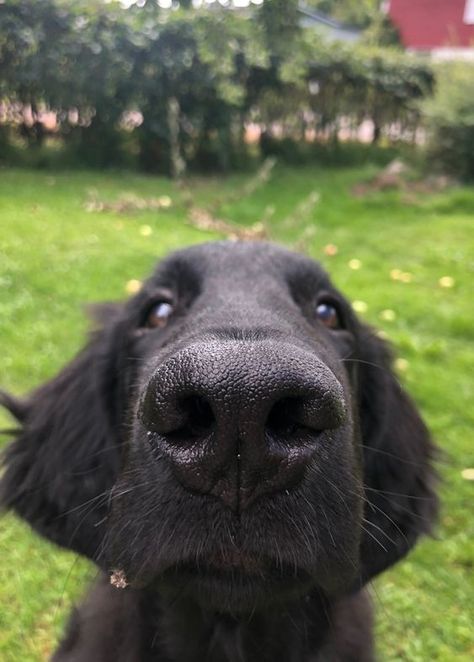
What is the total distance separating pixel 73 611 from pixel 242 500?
154cm

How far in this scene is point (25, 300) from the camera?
5.20 m

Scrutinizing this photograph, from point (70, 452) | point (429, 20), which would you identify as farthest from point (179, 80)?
point (429, 20)

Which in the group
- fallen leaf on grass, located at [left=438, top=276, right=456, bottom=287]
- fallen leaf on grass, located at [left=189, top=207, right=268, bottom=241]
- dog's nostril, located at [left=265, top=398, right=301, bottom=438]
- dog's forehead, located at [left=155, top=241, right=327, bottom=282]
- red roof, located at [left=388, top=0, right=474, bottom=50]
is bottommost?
red roof, located at [left=388, top=0, right=474, bottom=50]

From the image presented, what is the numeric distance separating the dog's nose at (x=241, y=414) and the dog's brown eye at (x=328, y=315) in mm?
919

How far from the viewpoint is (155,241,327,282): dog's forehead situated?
6.29ft

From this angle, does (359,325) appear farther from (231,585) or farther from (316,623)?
(231,585)

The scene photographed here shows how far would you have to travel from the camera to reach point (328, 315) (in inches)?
80.1

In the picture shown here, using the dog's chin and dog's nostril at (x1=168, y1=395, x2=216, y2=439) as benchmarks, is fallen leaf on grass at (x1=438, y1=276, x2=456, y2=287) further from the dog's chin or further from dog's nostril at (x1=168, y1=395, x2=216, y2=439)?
dog's nostril at (x1=168, y1=395, x2=216, y2=439)

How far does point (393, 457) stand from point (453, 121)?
935 cm

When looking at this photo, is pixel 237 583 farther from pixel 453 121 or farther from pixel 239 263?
pixel 453 121

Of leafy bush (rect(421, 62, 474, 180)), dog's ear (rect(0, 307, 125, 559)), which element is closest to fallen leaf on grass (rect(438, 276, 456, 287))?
leafy bush (rect(421, 62, 474, 180))

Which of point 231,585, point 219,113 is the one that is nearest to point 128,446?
point 231,585

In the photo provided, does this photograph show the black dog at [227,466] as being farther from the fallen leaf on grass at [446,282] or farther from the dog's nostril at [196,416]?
the fallen leaf on grass at [446,282]

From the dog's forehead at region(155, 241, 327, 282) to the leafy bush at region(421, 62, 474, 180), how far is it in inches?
353
